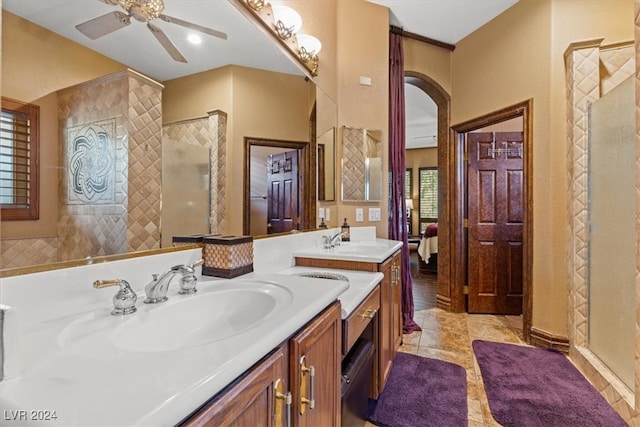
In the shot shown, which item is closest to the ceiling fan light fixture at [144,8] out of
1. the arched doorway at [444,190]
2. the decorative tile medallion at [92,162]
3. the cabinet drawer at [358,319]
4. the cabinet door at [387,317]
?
the decorative tile medallion at [92,162]

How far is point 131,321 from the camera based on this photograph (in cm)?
73

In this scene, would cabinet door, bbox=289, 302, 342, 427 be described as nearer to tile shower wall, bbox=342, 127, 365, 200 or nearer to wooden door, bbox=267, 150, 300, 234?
wooden door, bbox=267, 150, 300, 234

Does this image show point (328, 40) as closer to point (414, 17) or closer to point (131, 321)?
point (414, 17)

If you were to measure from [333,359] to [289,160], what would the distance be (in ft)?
3.88

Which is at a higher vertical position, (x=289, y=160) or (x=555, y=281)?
(x=289, y=160)

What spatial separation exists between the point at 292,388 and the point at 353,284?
2.39 feet

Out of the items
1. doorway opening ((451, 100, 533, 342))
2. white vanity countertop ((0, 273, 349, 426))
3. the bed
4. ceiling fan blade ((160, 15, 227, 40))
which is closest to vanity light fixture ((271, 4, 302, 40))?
ceiling fan blade ((160, 15, 227, 40))

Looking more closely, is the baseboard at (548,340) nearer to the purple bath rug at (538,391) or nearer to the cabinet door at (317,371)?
the purple bath rug at (538,391)

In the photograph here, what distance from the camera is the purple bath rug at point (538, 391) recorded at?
1.65 metres

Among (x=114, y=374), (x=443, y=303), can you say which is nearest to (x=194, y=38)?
(x=114, y=374)

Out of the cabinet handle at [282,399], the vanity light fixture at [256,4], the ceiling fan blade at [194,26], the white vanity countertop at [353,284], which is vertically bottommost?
the cabinet handle at [282,399]

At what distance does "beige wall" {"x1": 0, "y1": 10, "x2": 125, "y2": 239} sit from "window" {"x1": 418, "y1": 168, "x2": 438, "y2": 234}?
7834 millimetres

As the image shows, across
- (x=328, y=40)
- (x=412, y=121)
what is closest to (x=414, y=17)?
(x=328, y=40)

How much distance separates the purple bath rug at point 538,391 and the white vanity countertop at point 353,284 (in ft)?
3.45
